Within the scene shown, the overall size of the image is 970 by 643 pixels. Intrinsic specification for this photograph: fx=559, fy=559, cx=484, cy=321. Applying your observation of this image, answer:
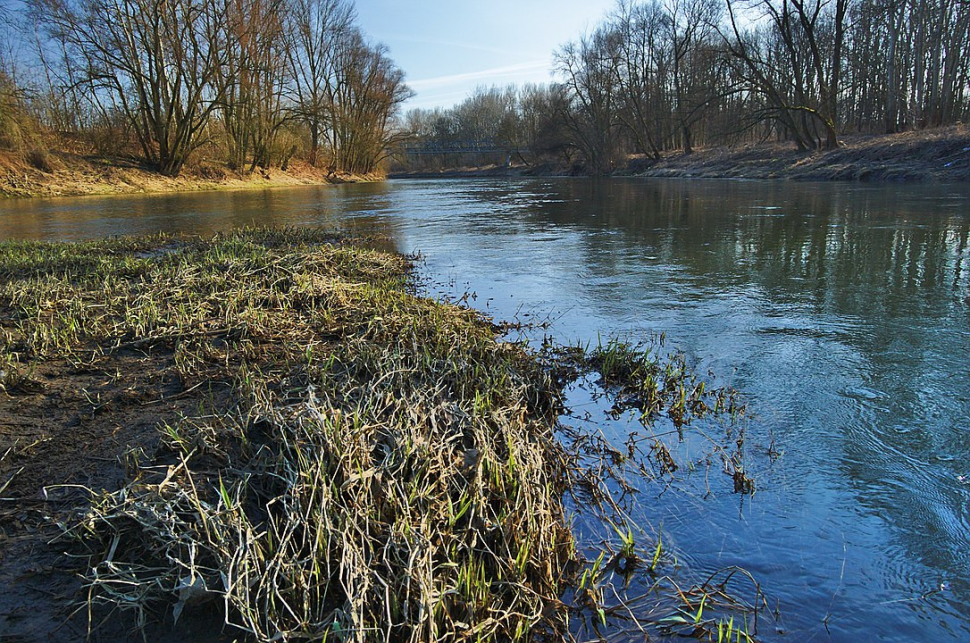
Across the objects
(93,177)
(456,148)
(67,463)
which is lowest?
(67,463)

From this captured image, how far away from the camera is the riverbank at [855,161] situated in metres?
17.4

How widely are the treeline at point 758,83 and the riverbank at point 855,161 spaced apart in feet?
5.49

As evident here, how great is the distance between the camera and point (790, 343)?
12.7 feet

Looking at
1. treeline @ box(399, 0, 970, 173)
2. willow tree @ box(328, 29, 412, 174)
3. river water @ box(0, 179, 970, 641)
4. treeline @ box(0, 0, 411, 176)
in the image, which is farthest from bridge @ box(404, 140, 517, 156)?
river water @ box(0, 179, 970, 641)

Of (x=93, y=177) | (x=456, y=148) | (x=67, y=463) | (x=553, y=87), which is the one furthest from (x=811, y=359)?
(x=456, y=148)

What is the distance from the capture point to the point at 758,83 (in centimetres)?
2595

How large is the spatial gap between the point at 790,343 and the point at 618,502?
2362 mm

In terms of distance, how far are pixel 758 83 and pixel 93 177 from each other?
29.6 metres

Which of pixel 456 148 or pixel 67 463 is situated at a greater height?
pixel 456 148

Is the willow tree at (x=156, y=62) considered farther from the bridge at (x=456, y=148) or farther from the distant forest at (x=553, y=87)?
the bridge at (x=456, y=148)

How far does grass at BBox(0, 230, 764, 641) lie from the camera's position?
1.54 metres

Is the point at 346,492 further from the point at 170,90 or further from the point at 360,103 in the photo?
the point at 360,103

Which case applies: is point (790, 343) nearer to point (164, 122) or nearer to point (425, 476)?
point (425, 476)

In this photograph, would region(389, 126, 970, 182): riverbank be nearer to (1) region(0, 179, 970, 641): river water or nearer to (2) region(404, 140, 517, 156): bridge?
(1) region(0, 179, 970, 641): river water
